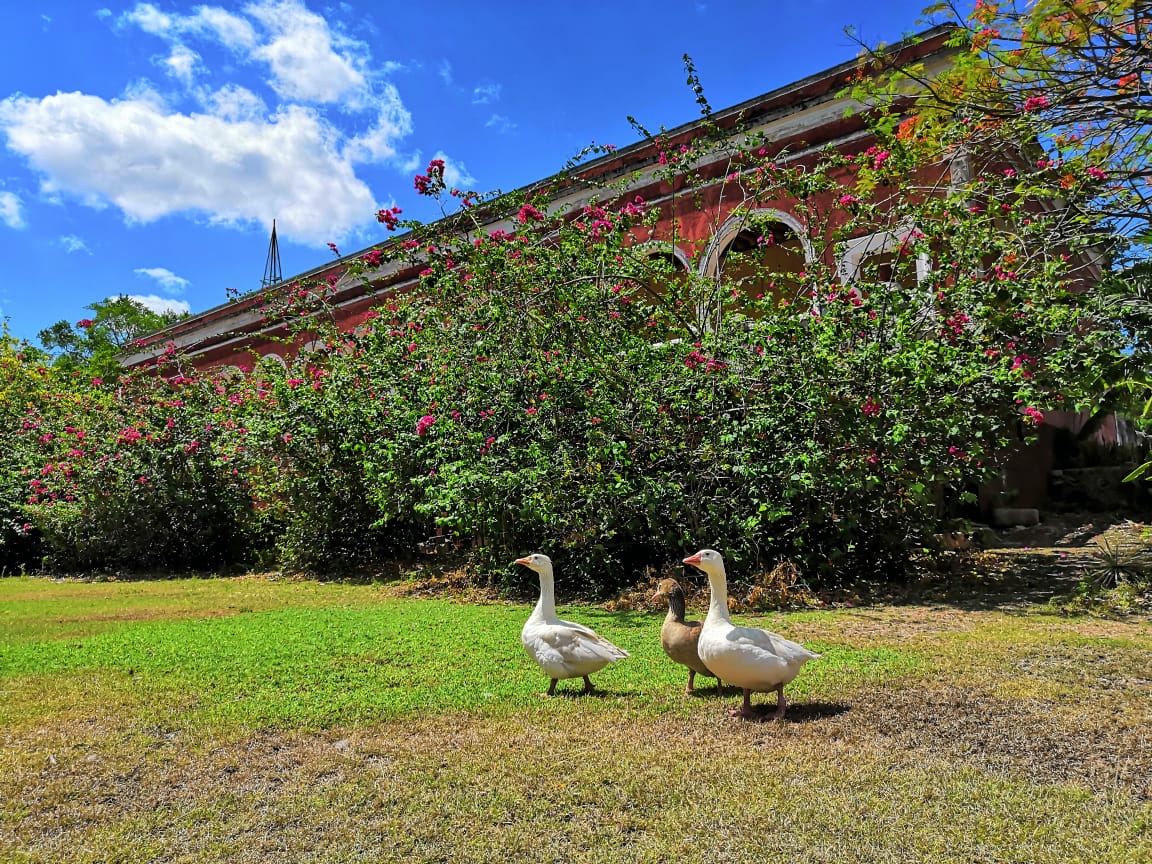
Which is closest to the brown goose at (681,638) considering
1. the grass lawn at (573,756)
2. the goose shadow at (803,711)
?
the grass lawn at (573,756)

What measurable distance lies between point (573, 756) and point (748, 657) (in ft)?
2.91

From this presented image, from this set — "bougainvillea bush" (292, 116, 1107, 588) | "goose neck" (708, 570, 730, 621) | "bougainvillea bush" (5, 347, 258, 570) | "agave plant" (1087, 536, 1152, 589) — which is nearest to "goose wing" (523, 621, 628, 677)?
"goose neck" (708, 570, 730, 621)

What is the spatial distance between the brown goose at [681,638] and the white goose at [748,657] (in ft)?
0.85

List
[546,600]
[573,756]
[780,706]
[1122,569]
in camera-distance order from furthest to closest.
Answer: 1. [1122,569]
2. [546,600]
3. [780,706]
4. [573,756]

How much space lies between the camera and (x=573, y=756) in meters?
3.22

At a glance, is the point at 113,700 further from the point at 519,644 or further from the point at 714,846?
the point at 714,846

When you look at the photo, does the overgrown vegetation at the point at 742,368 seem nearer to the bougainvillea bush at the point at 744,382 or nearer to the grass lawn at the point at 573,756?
the bougainvillea bush at the point at 744,382

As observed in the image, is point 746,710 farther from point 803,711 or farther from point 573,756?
point 573,756

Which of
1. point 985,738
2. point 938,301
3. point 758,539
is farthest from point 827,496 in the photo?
point 985,738

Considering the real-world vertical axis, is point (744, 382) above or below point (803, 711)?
above

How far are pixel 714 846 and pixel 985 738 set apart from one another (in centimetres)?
158

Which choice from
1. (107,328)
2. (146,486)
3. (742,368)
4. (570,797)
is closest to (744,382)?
(742,368)

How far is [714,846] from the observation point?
249cm

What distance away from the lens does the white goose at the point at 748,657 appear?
3.53 m
